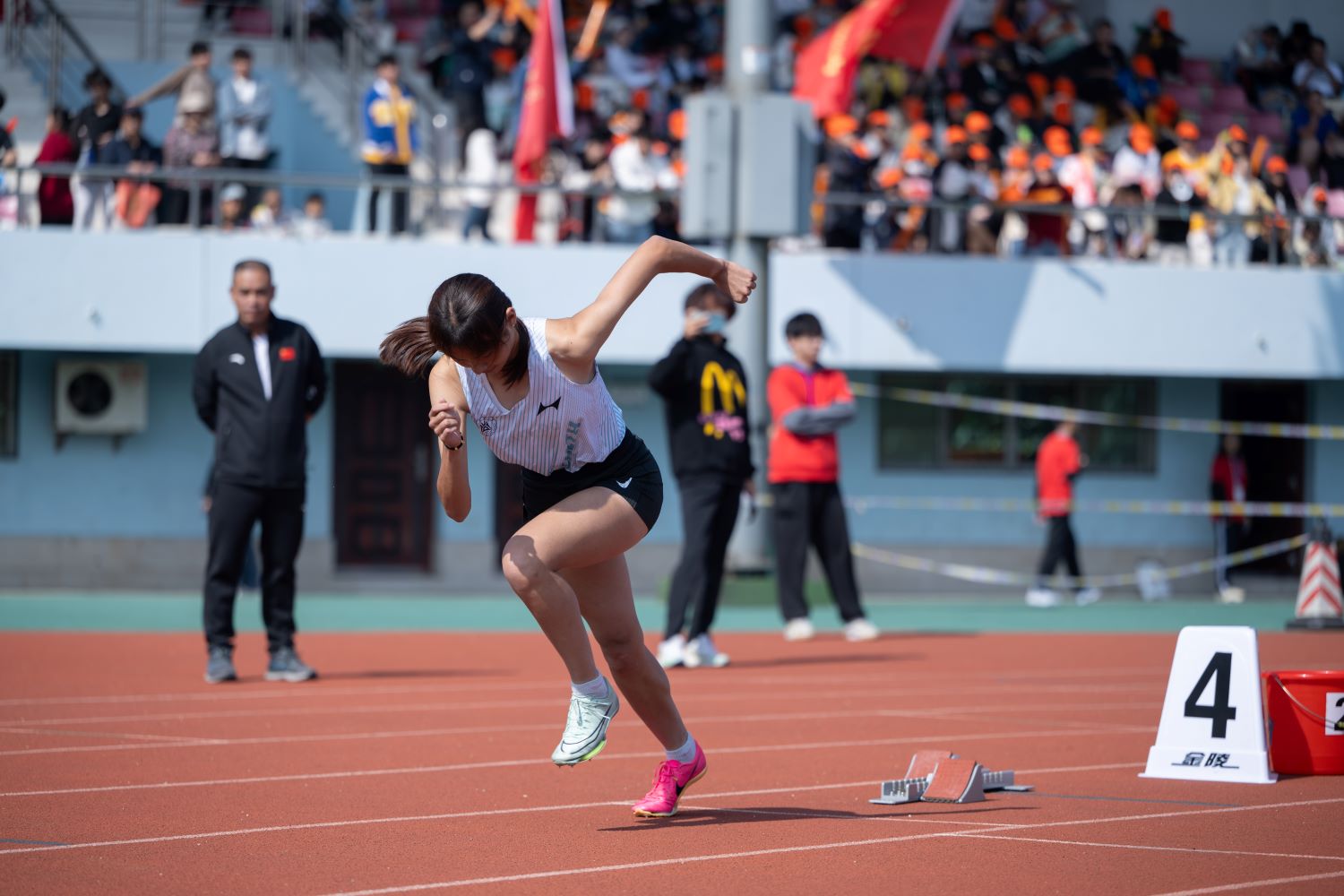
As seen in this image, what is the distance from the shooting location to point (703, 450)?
12070 millimetres

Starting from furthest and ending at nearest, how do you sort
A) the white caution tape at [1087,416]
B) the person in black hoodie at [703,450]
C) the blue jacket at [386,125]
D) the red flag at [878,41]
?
the white caution tape at [1087,416], the blue jacket at [386,125], the red flag at [878,41], the person in black hoodie at [703,450]

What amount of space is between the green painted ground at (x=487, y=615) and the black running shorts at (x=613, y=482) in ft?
31.9

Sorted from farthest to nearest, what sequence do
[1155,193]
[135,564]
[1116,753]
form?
1. [1155,193]
2. [135,564]
3. [1116,753]

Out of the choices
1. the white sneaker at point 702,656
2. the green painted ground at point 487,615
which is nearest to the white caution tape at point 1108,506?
the green painted ground at point 487,615

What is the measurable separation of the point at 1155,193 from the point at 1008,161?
1879mm

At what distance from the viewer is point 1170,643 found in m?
15.1

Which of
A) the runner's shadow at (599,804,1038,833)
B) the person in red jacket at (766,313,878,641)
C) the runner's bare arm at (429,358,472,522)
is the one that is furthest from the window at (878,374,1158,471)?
the runner's bare arm at (429,358,472,522)

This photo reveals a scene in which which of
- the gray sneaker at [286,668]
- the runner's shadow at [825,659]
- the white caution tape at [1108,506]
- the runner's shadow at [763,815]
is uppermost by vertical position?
the white caution tape at [1108,506]

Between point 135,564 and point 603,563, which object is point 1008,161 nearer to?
point 135,564

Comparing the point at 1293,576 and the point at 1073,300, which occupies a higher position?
the point at 1073,300

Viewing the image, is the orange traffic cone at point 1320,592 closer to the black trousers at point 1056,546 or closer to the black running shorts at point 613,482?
the black trousers at point 1056,546

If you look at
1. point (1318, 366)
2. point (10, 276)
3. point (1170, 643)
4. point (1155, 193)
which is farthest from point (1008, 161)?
point (10, 276)

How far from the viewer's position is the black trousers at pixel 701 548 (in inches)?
474

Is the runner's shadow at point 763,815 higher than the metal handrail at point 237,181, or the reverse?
the metal handrail at point 237,181
